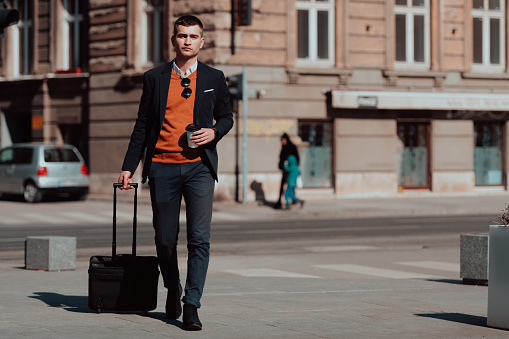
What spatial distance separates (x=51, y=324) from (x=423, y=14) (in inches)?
994

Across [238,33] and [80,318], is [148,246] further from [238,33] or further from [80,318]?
[238,33]

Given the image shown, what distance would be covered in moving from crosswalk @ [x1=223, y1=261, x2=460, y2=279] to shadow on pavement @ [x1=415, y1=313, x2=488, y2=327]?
3.70 m

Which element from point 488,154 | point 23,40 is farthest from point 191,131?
point 23,40

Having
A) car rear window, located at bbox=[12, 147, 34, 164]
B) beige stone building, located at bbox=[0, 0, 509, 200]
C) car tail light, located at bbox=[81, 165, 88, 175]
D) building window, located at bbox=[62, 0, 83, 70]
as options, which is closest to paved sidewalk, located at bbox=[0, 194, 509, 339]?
beige stone building, located at bbox=[0, 0, 509, 200]

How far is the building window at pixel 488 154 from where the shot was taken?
3156 centimetres

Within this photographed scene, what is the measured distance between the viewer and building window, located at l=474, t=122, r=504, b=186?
31562 millimetres

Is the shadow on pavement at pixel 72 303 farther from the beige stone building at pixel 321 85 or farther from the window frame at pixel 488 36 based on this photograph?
the window frame at pixel 488 36

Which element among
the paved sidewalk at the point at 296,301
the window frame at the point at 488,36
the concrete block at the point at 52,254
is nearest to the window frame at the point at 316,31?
the window frame at the point at 488,36

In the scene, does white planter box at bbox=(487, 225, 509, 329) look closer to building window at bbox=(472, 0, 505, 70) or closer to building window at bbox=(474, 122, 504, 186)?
building window at bbox=(474, 122, 504, 186)

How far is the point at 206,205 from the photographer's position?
7.20 metres

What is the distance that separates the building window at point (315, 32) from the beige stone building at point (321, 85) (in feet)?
0.11

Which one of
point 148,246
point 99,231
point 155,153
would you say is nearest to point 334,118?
point 99,231

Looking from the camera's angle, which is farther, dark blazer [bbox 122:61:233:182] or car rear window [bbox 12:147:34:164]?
car rear window [bbox 12:147:34:164]

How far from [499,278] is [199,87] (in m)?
2.36
